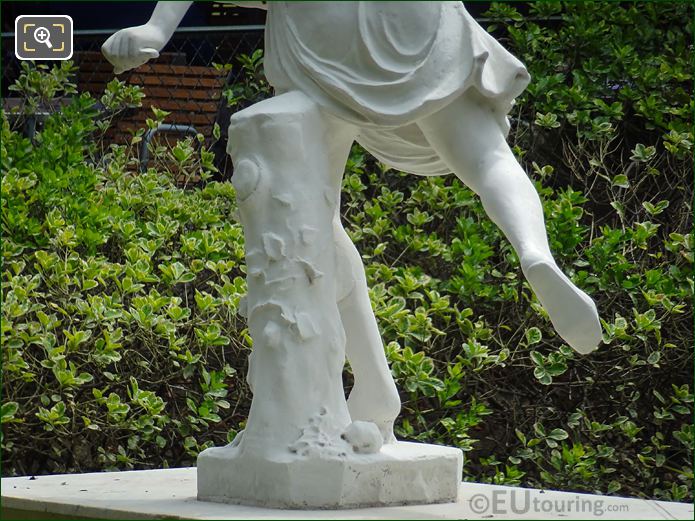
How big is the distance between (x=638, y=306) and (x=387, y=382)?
1660 mm

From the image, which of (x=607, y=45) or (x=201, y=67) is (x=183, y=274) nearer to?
(x=201, y=67)

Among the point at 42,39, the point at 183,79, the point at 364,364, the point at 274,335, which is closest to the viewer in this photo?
the point at 274,335

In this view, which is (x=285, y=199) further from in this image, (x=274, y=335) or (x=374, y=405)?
(x=374, y=405)

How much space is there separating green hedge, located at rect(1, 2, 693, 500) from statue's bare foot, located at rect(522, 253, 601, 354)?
1552 millimetres

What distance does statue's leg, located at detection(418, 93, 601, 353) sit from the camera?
9.10 ft

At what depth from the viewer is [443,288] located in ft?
15.3

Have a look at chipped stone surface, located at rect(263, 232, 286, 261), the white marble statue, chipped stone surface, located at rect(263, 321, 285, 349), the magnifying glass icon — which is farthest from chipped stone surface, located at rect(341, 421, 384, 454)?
the magnifying glass icon

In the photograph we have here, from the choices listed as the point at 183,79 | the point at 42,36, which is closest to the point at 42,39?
the point at 42,36

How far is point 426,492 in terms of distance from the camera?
9.80 ft

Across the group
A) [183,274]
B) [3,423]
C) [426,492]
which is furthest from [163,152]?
[426,492]

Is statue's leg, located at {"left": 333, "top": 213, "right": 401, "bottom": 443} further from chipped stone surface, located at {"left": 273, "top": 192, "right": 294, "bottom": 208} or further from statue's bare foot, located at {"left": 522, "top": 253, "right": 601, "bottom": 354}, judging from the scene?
statue's bare foot, located at {"left": 522, "top": 253, "right": 601, "bottom": 354}

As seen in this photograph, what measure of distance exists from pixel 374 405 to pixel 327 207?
543mm

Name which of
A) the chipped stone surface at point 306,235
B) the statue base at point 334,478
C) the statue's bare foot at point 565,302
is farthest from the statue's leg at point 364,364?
the statue's bare foot at point 565,302

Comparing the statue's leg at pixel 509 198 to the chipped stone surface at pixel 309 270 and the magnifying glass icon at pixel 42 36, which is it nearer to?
the chipped stone surface at pixel 309 270
